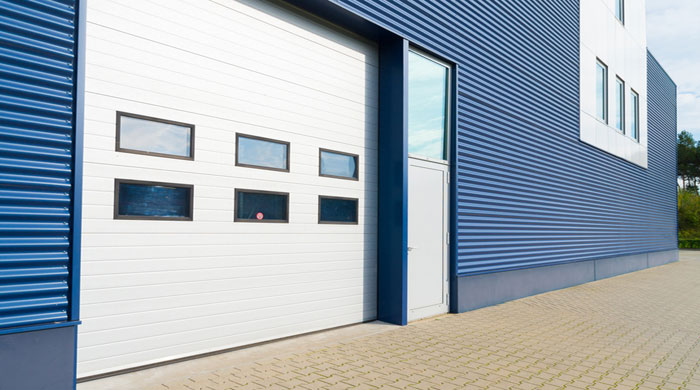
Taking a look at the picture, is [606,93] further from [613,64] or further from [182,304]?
[182,304]

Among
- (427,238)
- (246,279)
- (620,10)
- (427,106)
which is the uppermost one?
(620,10)

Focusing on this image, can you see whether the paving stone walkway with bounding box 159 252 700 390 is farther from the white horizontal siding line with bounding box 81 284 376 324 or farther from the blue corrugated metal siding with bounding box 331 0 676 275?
the blue corrugated metal siding with bounding box 331 0 676 275

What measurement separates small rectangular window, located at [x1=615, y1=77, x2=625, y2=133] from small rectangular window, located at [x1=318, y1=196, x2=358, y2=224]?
12.3 meters

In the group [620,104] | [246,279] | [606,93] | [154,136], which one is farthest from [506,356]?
[620,104]

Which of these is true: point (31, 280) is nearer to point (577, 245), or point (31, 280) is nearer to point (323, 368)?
point (323, 368)

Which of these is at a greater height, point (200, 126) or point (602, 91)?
point (602, 91)

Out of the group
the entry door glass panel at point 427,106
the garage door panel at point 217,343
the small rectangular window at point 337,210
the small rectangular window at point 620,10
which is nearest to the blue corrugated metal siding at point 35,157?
the garage door panel at point 217,343

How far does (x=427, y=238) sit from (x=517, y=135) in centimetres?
361

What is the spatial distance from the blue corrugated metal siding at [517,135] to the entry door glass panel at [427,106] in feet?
0.83

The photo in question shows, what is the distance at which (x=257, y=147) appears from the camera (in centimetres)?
546

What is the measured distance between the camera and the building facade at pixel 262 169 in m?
3.65

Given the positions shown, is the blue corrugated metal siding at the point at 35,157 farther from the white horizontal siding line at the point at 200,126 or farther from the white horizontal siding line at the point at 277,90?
the white horizontal siding line at the point at 277,90

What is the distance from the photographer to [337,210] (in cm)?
642

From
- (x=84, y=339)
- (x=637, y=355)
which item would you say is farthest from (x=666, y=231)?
(x=84, y=339)
